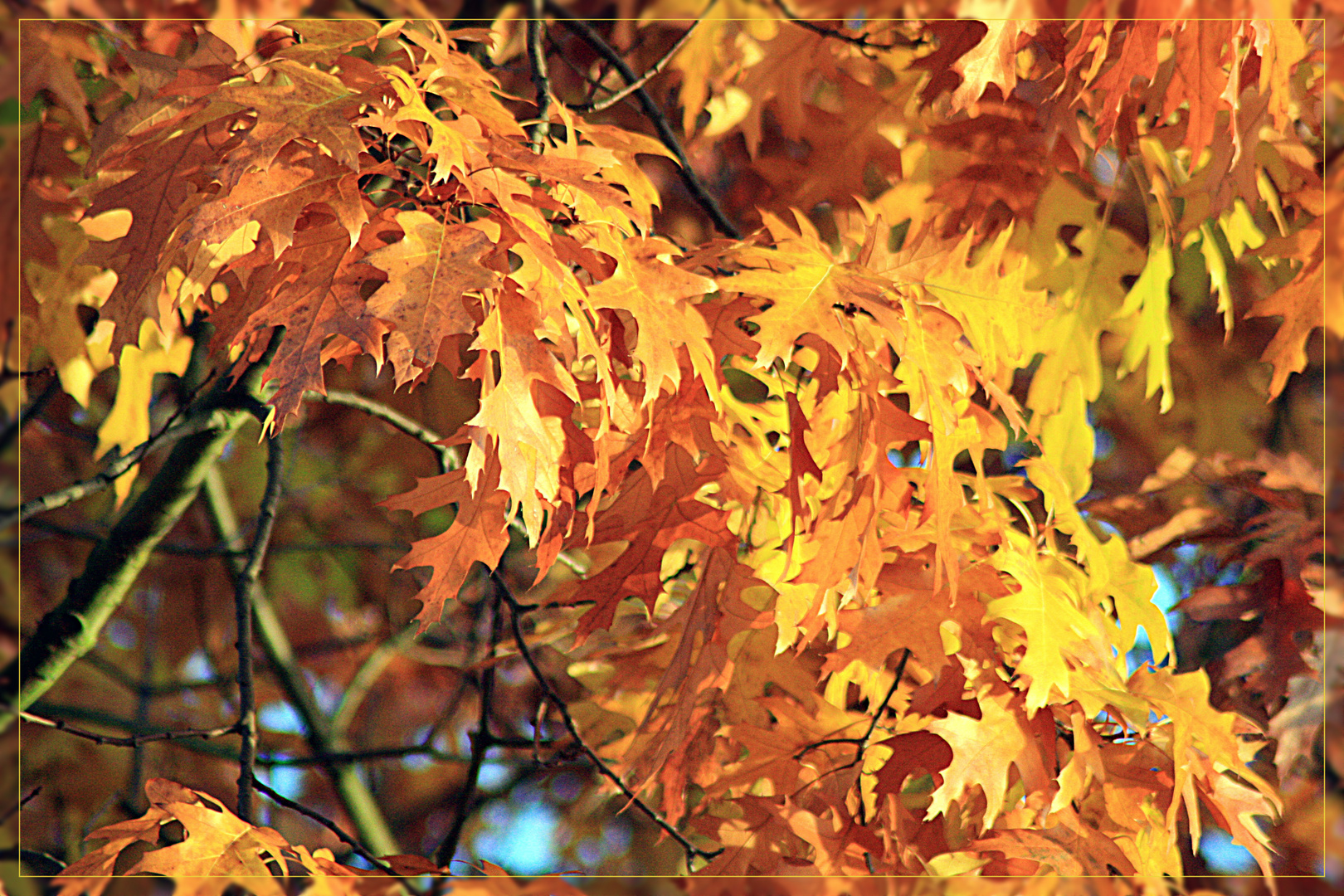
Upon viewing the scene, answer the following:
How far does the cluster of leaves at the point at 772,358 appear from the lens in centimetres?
56

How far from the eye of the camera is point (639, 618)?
0.98m

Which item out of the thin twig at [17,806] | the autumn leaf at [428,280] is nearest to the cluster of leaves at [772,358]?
the autumn leaf at [428,280]

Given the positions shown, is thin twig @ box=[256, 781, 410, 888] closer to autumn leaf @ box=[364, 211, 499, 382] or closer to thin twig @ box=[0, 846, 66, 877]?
thin twig @ box=[0, 846, 66, 877]

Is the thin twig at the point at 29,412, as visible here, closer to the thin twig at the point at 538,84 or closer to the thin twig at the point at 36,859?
the thin twig at the point at 36,859

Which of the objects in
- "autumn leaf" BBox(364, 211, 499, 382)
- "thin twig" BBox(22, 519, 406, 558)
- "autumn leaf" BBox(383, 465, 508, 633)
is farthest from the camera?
"thin twig" BBox(22, 519, 406, 558)

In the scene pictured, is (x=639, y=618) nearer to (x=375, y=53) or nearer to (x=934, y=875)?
(x=934, y=875)

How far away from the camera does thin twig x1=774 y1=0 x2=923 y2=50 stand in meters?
0.91

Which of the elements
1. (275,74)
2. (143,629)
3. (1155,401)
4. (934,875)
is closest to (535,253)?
(275,74)

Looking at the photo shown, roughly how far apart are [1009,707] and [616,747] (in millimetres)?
381

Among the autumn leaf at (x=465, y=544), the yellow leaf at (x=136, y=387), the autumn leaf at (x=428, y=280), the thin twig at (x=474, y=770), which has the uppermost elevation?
the yellow leaf at (x=136, y=387)

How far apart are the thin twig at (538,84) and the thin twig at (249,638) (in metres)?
0.30

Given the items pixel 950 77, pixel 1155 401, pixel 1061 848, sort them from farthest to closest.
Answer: pixel 1155 401
pixel 950 77
pixel 1061 848

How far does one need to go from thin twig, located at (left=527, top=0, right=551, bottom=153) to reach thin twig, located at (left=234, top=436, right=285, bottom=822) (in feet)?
0.98


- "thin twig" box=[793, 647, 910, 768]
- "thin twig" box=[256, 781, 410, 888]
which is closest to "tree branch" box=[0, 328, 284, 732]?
"thin twig" box=[256, 781, 410, 888]
